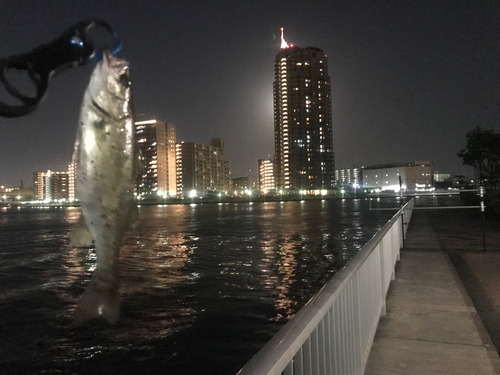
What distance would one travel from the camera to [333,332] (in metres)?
3.12

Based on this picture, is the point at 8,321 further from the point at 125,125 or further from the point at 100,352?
the point at 125,125

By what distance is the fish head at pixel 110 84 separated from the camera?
2322 millimetres

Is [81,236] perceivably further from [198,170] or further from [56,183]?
[198,170]

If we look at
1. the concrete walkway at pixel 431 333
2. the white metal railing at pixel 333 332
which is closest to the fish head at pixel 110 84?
the white metal railing at pixel 333 332

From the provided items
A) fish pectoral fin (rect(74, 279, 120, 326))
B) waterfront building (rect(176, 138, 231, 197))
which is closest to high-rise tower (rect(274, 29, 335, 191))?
waterfront building (rect(176, 138, 231, 197))

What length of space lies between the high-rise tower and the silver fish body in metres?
186

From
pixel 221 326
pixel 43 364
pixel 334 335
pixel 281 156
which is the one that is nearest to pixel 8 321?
pixel 43 364

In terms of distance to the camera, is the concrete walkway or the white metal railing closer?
the white metal railing

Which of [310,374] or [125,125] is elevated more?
[125,125]

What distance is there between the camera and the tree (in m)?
35.7

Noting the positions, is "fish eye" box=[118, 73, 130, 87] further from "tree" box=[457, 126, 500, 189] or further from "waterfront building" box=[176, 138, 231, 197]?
"waterfront building" box=[176, 138, 231, 197]

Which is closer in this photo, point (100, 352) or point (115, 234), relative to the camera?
point (115, 234)

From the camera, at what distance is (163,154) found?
5461mm

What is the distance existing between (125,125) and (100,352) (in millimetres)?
5210
